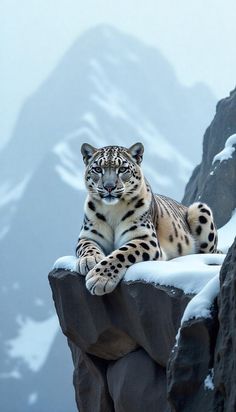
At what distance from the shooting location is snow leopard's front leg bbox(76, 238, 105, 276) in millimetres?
8305

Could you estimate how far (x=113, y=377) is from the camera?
351 inches

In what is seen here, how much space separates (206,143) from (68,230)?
57.1 meters

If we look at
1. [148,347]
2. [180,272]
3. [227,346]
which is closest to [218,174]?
[148,347]

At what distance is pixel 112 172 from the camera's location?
8.63 metres

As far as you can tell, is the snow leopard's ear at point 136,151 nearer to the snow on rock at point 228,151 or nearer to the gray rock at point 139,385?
the gray rock at point 139,385

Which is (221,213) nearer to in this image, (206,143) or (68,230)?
(206,143)

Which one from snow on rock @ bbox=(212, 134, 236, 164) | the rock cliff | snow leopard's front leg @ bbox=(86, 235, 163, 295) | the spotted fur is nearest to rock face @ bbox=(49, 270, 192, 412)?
the rock cliff

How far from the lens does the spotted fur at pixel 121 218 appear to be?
27.6 feet

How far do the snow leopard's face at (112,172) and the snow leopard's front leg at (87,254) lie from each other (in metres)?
0.42

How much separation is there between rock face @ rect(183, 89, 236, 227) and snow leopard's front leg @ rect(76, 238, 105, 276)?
7.13m

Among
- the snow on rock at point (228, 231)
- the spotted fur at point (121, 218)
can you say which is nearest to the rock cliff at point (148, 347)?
the spotted fur at point (121, 218)

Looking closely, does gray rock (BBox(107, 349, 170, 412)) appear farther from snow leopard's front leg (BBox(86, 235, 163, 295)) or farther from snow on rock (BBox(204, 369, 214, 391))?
snow on rock (BBox(204, 369, 214, 391))

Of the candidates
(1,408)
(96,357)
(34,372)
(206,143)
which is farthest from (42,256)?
(96,357)

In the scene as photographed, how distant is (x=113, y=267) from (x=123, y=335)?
2.58ft
